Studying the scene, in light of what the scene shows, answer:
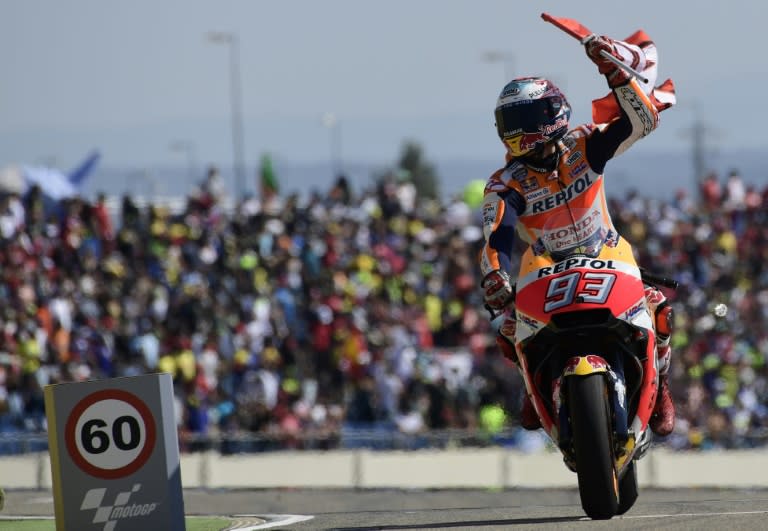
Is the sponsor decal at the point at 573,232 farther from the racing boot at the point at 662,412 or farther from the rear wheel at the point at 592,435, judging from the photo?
the rear wheel at the point at 592,435

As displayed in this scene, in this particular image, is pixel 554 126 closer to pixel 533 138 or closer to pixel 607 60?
pixel 533 138

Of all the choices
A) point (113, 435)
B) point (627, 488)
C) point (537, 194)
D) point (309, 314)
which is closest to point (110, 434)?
point (113, 435)

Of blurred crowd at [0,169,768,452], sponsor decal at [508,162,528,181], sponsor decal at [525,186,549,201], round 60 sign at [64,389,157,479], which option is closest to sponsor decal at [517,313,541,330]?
sponsor decal at [525,186,549,201]

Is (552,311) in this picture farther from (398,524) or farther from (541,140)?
(398,524)

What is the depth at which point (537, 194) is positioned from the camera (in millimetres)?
8781

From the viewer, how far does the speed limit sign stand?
7.71m

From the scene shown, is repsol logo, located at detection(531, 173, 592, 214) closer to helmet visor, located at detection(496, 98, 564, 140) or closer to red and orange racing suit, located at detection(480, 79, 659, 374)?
red and orange racing suit, located at detection(480, 79, 659, 374)

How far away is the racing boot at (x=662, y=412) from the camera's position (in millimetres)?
8914

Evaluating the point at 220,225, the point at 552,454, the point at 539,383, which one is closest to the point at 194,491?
the point at 552,454

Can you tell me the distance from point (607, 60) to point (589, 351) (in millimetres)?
1733

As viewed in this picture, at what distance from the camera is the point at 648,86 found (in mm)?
Result: 8875

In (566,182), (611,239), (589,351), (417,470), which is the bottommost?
(417,470)

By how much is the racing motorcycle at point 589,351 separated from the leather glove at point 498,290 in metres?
0.07

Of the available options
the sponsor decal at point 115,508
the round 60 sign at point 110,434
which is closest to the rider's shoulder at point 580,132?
the round 60 sign at point 110,434
